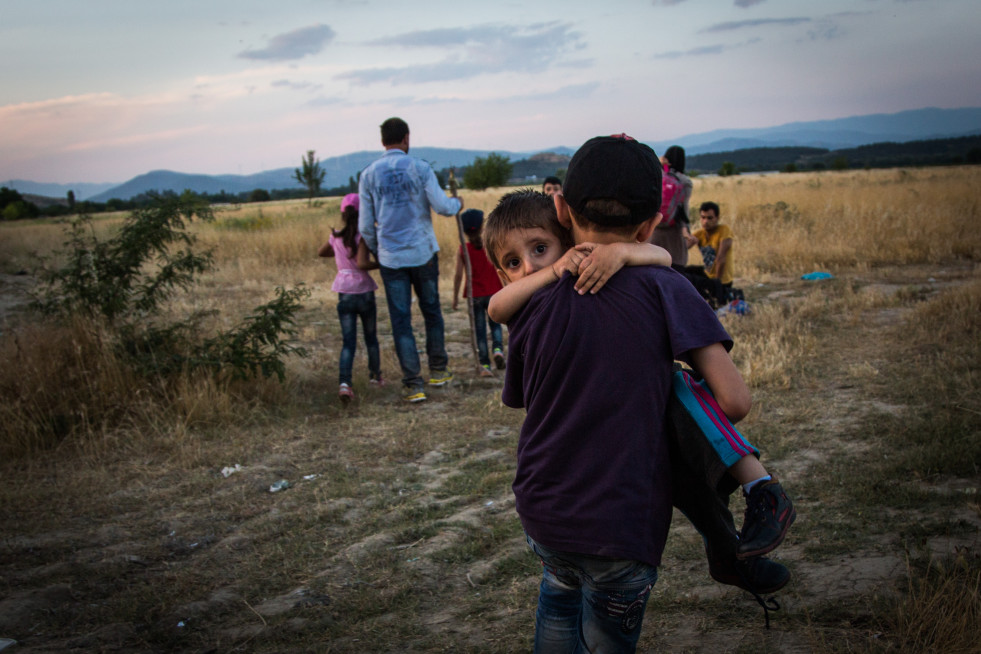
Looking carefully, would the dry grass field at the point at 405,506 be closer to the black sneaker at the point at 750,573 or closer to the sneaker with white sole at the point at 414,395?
the sneaker with white sole at the point at 414,395

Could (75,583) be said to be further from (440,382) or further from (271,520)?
(440,382)

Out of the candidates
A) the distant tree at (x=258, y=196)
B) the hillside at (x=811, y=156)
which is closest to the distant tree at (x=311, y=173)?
the distant tree at (x=258, y=196)

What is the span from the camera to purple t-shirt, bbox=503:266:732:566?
149cm

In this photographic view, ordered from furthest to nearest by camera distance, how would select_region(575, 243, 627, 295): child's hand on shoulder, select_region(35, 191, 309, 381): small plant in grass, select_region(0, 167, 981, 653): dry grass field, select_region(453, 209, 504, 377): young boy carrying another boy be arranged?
select_region(453, 209, 504, 377): young boy carrying another boy < select_region(35, 191, 309, 381): small plant in grass < select_region(0, 167, 981, 653): dry grass field < select_region(575, 243, 627, 295): child's hand on shoulder

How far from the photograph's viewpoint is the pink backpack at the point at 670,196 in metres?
6.00

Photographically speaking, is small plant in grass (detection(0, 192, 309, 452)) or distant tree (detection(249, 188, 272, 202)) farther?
distant tree (detection(249, 188, 272, 202))

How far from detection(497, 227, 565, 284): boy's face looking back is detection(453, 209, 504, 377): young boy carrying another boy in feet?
15.1

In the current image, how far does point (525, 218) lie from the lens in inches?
70.1

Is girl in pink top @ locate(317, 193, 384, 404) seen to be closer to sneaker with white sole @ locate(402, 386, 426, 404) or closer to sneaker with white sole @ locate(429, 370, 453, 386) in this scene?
sneaker with white sole @ locate(402, 386, 426, 404)

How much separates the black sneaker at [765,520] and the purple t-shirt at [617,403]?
0.68 feet

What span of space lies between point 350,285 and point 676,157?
319 centimetres

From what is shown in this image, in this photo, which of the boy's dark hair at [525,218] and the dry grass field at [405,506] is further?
the dry grass field at [405,506]

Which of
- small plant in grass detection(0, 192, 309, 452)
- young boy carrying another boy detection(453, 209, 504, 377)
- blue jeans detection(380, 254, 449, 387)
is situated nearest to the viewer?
small plant in grass detection(0, 192, 309, 452)

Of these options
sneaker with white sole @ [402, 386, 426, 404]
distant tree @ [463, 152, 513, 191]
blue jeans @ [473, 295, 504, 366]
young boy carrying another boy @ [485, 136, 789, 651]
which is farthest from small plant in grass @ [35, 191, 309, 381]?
distant tree @ [463, 152, 513, 191]
